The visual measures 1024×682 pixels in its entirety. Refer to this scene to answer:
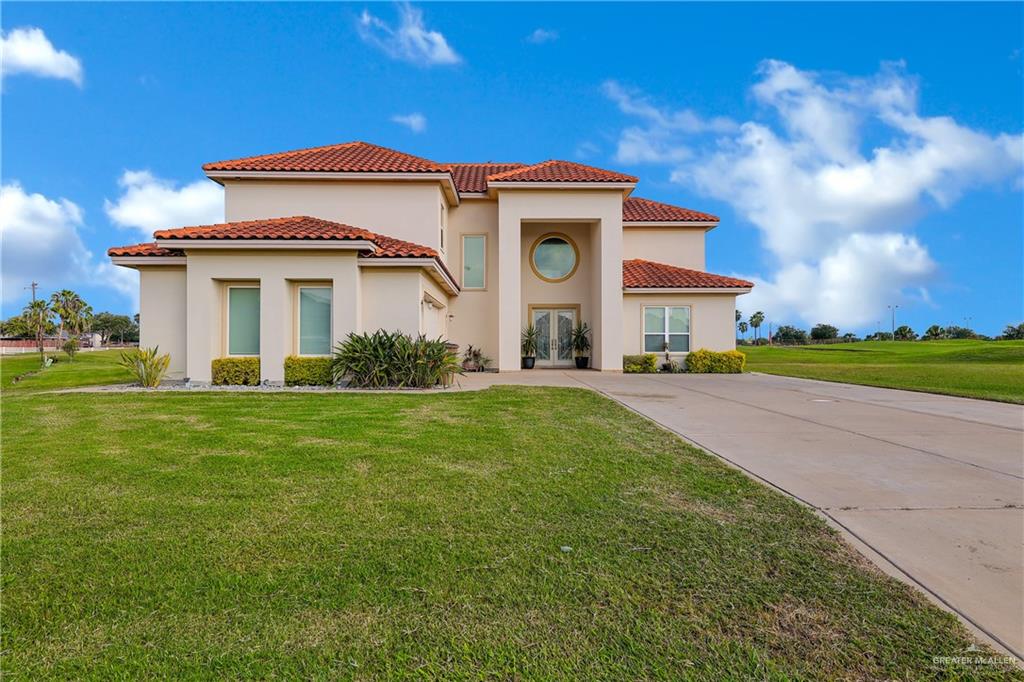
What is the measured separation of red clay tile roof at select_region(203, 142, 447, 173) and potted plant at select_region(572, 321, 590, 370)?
9043mm

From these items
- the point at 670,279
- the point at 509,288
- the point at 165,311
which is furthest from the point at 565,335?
the point at 165,311

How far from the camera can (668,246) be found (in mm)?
25312

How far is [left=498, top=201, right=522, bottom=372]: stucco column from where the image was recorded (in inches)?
795

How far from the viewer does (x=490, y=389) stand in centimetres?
1272

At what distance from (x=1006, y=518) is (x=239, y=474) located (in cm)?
683

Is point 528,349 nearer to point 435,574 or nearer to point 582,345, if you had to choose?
point 582,345

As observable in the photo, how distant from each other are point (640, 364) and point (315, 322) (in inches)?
497

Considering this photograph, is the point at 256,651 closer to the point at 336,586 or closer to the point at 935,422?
the point at 336,586

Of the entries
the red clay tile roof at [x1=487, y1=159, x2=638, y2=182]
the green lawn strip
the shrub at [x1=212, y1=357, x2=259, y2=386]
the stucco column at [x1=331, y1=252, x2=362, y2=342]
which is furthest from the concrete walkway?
the red clay tile roof at [x1=487, y1=159, x2=638, y2=182]

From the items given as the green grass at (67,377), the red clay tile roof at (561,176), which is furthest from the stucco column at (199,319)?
the red clay tile roof at (561,176)

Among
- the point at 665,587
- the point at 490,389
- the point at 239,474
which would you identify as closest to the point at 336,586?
the point at 665,587

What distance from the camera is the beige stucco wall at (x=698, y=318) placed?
2183cm

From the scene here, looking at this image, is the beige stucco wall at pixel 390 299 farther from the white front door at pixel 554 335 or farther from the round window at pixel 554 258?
the round window at pixel 554 258

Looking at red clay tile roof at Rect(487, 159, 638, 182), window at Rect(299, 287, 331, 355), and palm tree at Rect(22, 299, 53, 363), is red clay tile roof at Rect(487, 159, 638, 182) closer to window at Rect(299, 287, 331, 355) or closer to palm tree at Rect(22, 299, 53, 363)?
window at Rect(299, 287, 331, 355)
